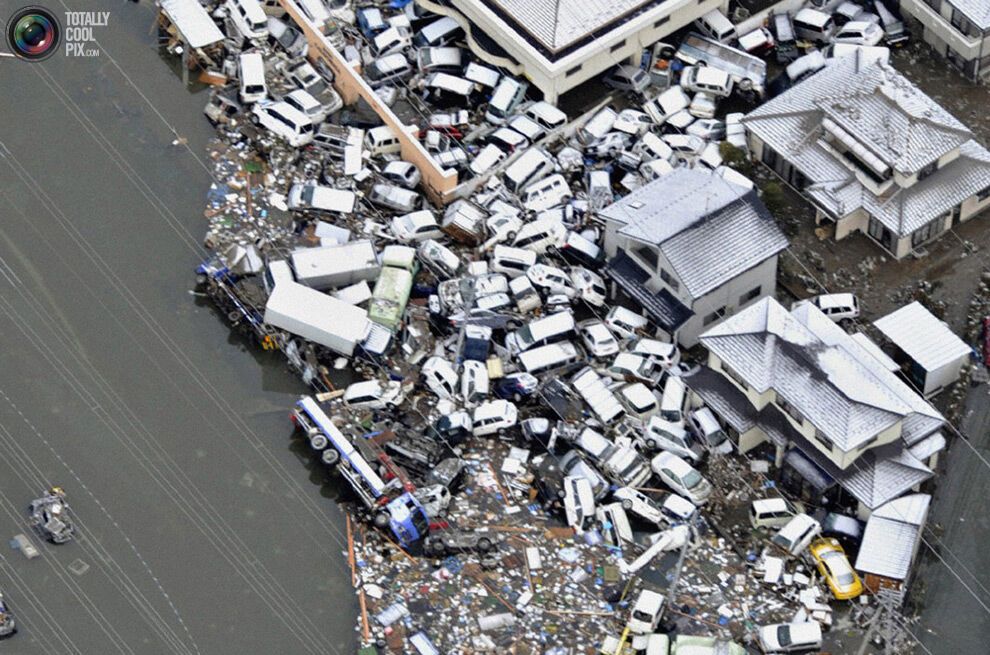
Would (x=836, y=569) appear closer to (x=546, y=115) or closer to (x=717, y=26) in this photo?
(x=546, y=115)

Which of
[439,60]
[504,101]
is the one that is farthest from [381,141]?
[504,101]

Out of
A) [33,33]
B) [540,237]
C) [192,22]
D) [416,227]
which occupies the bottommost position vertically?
[540,237]

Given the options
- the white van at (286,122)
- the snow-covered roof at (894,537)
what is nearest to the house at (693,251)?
the snow-covered roof at (894,537)

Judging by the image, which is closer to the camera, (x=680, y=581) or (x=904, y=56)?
(x=680, y=581)

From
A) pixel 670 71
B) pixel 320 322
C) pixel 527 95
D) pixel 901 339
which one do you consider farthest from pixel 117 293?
pixel 901 339

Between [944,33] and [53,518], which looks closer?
[53,518]

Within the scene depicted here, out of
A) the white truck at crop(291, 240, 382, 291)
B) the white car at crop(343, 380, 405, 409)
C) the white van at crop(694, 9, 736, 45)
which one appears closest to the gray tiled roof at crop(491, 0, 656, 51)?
the white van at crop(694, 9, 736, 45)

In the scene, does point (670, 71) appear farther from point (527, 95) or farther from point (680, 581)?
point (680, 581)

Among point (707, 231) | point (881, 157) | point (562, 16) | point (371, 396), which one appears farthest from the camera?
point (562, 16)
